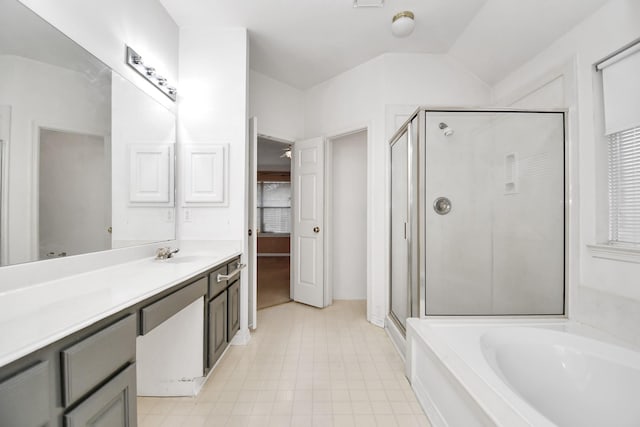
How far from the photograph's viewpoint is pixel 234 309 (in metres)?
2.03

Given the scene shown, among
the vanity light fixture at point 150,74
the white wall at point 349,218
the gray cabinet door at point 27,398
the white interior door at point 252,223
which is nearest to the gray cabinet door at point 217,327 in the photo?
the white interior door at point 252,223

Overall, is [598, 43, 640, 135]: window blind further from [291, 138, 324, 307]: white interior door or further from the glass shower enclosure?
[291, 138, 324, 307]: white interior door

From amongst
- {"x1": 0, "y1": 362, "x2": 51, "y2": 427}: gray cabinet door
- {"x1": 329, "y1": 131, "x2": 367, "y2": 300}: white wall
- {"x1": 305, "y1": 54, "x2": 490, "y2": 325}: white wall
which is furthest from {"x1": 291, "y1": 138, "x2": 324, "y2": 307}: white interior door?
{"x1": 0, "y1": 362, "x2": 51, "y2": 427}: gray cabinet door

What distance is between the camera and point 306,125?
11.0 feet

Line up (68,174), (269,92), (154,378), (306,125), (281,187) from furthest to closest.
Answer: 1. (281,187)
2. (306,125)
3. (269,92)
4. (154,378)
5. (68,174)

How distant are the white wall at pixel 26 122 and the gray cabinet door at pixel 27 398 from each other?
2.09 ft

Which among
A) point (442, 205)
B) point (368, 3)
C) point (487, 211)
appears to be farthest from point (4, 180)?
point (487, 211)

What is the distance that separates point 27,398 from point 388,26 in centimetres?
295

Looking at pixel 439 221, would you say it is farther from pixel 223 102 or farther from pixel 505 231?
pixel 223 102

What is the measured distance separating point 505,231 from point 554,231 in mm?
298

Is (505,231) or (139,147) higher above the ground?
(139,147)

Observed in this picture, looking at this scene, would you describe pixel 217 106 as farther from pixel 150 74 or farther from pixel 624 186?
pixel 624 186

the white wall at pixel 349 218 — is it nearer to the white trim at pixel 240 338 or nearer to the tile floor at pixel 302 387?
the tile floor at pixel 302 387

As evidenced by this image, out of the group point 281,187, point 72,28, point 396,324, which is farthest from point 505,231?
point 281,187
